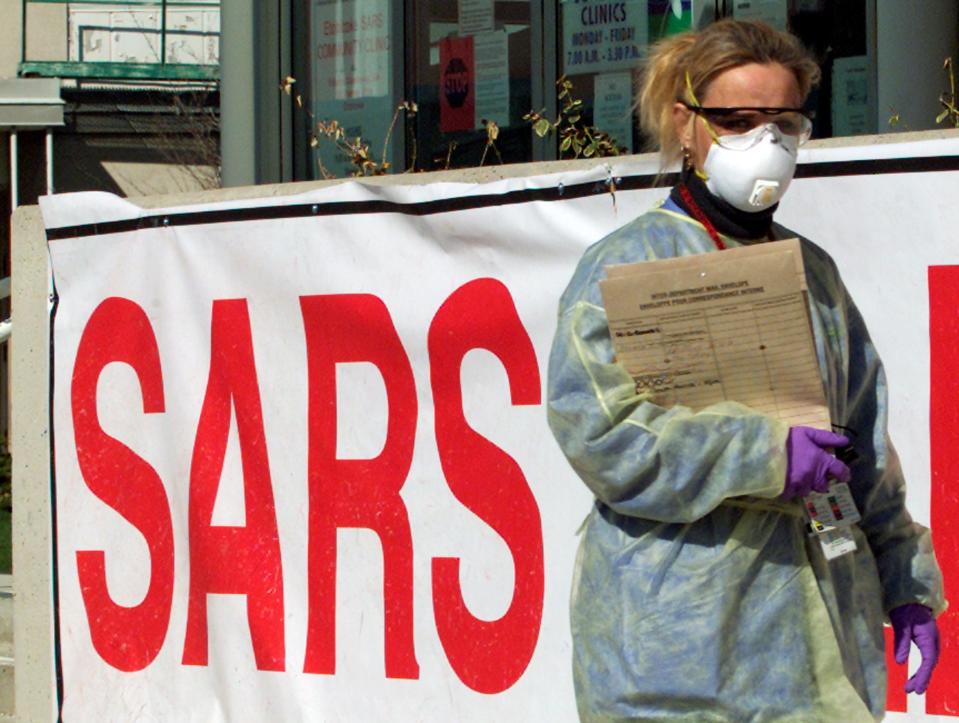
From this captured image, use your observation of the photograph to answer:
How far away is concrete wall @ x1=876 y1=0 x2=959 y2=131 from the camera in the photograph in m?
6.53

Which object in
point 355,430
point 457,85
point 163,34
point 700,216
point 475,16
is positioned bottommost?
point 355,430

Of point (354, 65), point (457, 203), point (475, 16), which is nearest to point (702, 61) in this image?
point (457, 203)

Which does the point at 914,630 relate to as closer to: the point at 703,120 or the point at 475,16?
the point at 703,120

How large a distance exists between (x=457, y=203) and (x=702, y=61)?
1779 millimetres

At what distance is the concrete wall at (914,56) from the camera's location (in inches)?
257

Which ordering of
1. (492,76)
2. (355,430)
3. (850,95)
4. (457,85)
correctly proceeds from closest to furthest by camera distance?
(355,430) → (850,95) → (492,76) → (457,85)

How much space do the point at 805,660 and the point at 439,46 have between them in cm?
618

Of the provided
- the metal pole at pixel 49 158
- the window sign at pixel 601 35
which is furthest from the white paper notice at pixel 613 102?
the metal pole at pixel 49 158

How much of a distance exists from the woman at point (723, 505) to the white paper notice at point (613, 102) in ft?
16.9

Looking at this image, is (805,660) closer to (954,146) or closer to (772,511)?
(772,511)

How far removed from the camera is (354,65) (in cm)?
841

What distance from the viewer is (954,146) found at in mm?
3770

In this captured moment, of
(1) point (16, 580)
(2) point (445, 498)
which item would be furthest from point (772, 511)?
(1) point (16, 580)

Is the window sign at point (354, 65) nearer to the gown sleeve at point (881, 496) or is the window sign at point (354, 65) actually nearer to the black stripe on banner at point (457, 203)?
the black stripe on banner at point (457, 203)
